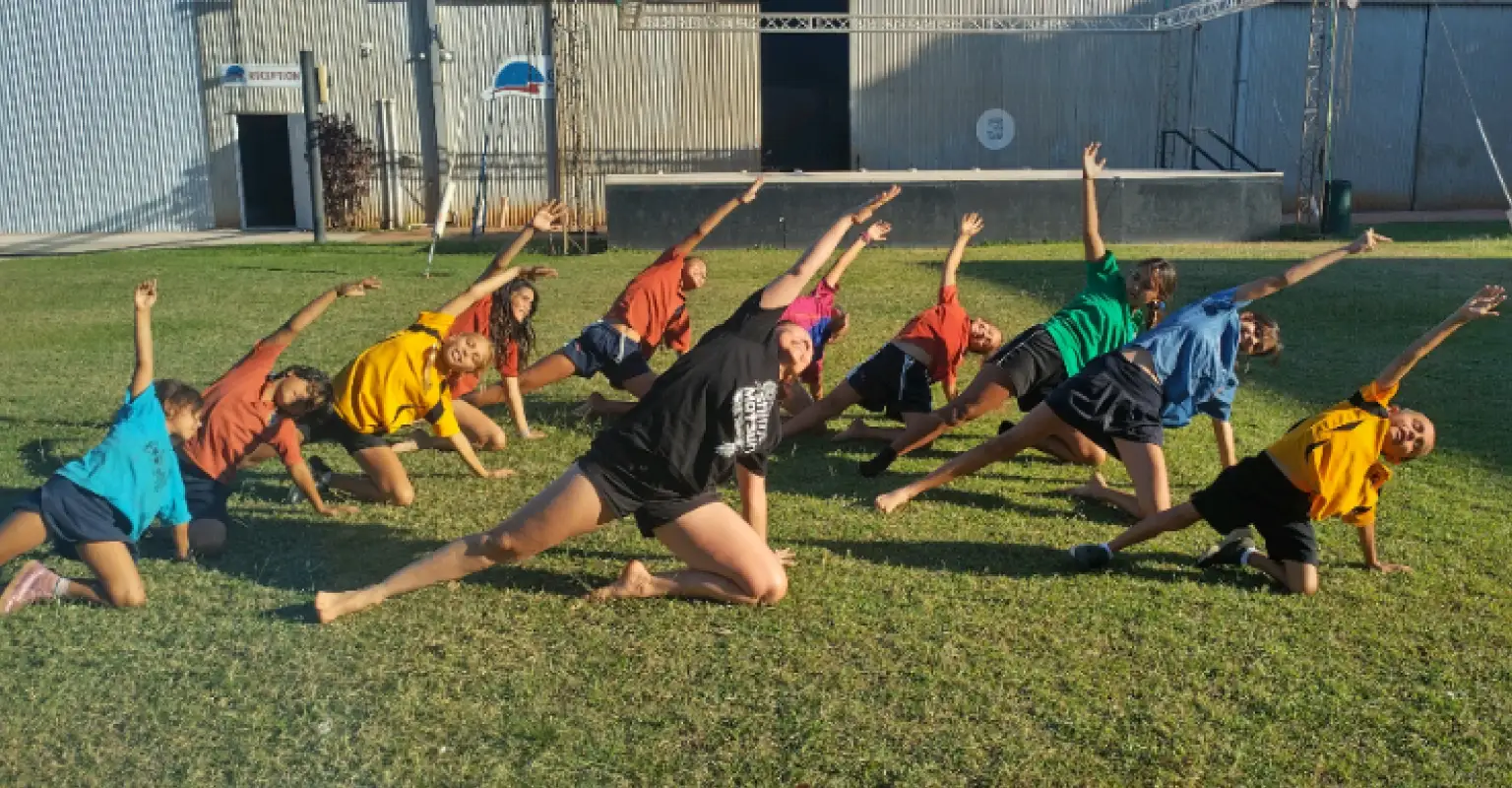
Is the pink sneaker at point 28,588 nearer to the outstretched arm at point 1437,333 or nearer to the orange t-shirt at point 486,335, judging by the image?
the orange t-shirt at point 486,335

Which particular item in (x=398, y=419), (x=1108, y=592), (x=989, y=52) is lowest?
(x=1108, y=592)

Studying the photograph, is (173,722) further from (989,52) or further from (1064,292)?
(989,52)

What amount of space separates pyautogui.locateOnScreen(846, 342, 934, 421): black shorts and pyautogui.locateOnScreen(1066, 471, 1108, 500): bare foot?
42.4 inches

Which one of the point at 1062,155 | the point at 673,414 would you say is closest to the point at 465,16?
the point at 1062,155

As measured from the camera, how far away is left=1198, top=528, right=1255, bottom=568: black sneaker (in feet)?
16.8

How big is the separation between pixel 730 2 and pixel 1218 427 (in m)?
21.0

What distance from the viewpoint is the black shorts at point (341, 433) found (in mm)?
6086

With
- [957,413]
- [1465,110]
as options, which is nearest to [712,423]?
[957,413]

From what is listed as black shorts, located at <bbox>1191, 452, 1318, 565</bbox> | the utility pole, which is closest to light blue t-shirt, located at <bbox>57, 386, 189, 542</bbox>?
black shorts, located at <bbox>1191, 452, 1318, 565</bbox>

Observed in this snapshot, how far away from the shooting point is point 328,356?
33.1ft

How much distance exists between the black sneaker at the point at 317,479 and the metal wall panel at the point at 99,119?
21.5 m

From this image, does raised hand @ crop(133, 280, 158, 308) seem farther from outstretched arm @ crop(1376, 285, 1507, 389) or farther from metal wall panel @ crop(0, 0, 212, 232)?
metal wall panel @ crop(0, 0, 212, 232)

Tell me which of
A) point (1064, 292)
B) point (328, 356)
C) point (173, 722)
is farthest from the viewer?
point (1064, 292)

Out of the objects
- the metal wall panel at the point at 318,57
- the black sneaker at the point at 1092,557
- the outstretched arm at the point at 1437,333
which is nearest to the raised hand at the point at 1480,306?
the outstretched arm at the point at 1437,333
